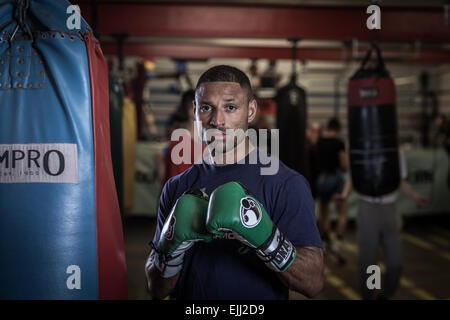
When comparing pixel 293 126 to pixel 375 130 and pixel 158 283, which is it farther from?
pixel 158 283

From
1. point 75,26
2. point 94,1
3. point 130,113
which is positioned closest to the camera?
point 75,26

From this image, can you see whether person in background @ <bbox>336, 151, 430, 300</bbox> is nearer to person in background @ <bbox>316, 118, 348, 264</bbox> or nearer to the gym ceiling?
the gym ceiling

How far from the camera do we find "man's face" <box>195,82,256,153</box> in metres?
1.36

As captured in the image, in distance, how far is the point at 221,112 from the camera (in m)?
1.37

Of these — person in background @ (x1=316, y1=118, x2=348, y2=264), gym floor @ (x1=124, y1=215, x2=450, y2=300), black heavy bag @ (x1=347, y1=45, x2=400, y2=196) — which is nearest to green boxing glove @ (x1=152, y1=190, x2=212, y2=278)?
black heavy bag @ (x1=347, y1=45, x2=400, y2=196)

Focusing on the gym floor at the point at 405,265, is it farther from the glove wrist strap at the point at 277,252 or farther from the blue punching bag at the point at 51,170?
the blue punching bag at the point at 51,170

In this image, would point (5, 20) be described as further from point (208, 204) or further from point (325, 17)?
point (325, 17)

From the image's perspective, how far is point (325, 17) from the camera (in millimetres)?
3582

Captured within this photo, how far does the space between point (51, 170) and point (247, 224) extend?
621mm

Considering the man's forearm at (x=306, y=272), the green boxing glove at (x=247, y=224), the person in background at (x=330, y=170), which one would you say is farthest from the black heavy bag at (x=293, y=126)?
the green boxing glove at (x=247, y=224)

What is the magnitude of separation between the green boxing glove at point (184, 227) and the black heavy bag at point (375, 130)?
2.13m
